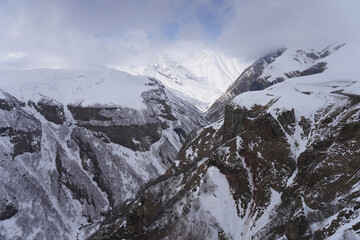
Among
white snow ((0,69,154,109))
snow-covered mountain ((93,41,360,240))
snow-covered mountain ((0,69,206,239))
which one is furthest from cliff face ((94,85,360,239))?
white snow ((0,69,154,109))

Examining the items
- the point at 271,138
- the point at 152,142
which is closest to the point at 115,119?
the point at 152,142

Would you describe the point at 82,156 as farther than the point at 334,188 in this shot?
Yes

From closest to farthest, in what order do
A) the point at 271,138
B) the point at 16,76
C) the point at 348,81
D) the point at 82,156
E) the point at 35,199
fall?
the point at 271,138, the point at 348,81, the point at 35,199, the point at 82,156, the point at 16,76

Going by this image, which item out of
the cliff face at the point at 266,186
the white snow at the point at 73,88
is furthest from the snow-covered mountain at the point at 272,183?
the white snow at the point at 73,88

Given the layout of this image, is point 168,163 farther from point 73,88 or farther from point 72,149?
point 73,88

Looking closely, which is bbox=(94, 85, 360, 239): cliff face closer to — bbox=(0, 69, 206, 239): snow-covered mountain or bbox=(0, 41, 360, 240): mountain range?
bbox=(0, 41, 360, 240): mountain range

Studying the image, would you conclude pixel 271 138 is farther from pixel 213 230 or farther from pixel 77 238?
pixel 77 238

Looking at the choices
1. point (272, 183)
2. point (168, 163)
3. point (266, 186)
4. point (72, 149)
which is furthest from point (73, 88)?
point (272, 183)

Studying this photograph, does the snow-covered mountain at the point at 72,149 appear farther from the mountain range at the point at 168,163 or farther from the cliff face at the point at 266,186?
the cliff face at the point at 266,186

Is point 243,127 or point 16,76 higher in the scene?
point 16,76
